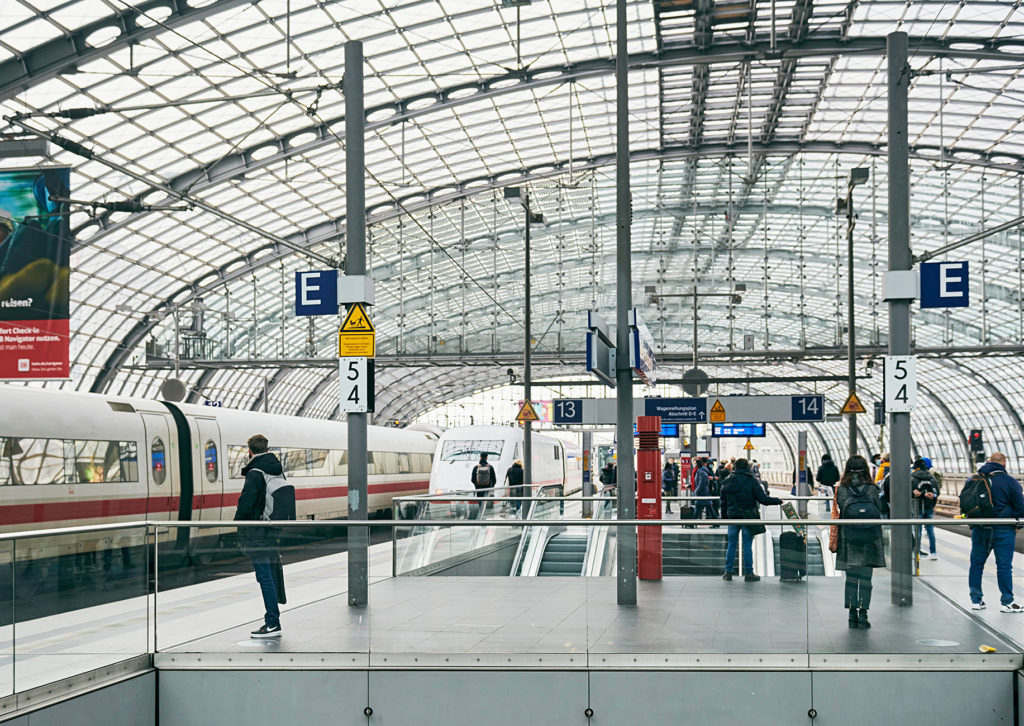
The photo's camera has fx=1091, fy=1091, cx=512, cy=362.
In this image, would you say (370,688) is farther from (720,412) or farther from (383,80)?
(383,80)

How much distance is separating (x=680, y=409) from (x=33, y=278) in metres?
18.3

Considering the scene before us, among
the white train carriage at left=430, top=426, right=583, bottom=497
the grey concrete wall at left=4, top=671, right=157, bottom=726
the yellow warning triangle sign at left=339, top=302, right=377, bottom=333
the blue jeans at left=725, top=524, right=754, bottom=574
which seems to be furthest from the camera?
the white train carriage at left=430, top=426, right=583, bottom=497

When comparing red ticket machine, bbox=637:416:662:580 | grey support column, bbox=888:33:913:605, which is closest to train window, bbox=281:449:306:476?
red ticket machine, bbox=637:416:662:580

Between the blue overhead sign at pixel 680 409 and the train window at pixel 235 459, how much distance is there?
Result: 11104 mm

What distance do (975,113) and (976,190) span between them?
20.7 feet

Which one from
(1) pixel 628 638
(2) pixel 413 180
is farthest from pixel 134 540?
(2) pixel 413 180

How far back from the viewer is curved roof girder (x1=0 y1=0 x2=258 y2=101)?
2984 centimetres

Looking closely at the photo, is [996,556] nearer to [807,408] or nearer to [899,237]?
[899,237]

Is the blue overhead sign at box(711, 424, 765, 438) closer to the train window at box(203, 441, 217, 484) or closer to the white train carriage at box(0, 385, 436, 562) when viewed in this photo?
the white train carriage at box(0, 385, 436, 562)

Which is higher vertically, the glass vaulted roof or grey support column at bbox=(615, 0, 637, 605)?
the glass vaulted roof

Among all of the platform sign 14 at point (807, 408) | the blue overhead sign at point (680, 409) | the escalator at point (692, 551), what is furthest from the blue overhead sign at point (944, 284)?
the platform sign 14 at point (807, 408)

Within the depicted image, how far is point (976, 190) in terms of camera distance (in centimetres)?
4956

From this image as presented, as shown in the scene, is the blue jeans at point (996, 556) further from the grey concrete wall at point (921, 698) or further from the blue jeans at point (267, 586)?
the blue jeans at point (267, 586)

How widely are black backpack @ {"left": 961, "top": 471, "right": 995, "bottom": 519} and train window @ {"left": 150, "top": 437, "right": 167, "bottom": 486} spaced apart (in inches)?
565
